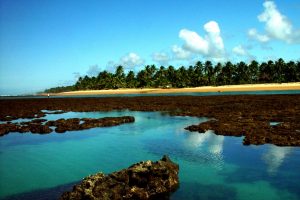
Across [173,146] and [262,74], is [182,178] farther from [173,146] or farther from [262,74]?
[262,74]

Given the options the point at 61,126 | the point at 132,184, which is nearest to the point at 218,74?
the point at 61,126

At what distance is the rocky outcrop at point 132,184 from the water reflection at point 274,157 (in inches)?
255

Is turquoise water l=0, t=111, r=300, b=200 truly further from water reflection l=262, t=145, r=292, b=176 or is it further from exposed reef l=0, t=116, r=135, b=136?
exposed reef l=0, t=116, r=135, b=136

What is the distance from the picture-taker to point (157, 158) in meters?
23.4

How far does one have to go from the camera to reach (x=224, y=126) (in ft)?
112

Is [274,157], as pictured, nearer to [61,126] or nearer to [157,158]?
[157,158]

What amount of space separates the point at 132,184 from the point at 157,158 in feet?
26.4

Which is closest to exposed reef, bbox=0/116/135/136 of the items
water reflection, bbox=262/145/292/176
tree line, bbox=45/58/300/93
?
water reflection, bbox=262/145/292/176

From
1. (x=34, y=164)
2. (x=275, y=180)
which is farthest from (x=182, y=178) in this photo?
(x=34, y=164)

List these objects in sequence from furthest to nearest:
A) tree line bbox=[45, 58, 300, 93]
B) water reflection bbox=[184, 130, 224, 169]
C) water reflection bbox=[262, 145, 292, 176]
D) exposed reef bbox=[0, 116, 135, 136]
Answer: tree line bbox=[45, 58, 300, 93] < exposed reef bbox=[0, 116, 135, 136] < water reflection bbox=[184, 130, 224, 169] < water reflection bbox=[262, 145, 292, 176]

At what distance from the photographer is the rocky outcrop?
47.3 ft

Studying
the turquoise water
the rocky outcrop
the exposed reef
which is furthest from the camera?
the exposed reef

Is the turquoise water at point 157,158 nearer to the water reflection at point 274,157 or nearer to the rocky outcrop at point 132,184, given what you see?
the water reflection at point 274,157

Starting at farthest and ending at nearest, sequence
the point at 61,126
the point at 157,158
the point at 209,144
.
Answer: the point at 61,126 < the point at 209,144 < the point at 157,158
